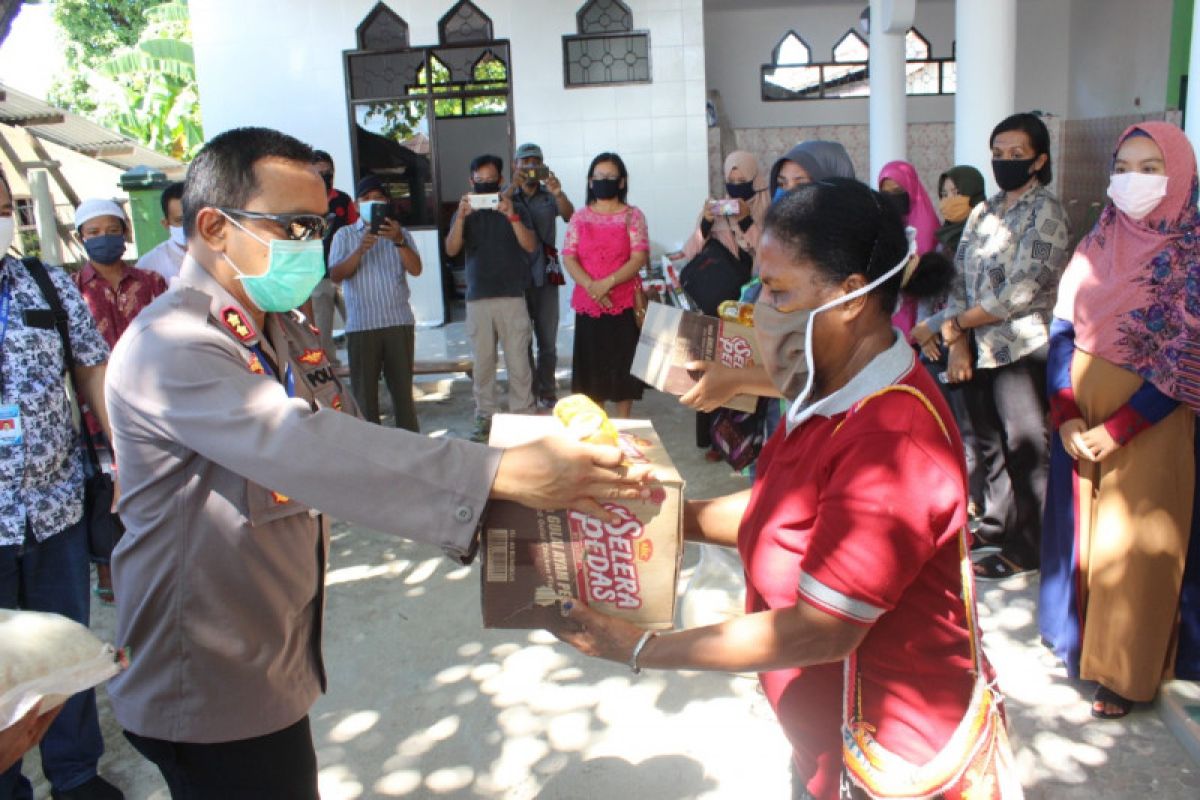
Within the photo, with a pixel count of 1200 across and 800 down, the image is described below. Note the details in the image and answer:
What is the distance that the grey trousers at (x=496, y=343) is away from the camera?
7.35 metres

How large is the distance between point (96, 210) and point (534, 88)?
6.94m

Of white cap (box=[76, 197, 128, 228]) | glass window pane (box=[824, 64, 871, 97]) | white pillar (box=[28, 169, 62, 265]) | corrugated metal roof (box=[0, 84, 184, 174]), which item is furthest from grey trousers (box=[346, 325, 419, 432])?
corrugated metal roof (box=[0, 84, 184, 174])

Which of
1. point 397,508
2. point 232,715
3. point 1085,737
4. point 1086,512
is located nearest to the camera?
point 397,508

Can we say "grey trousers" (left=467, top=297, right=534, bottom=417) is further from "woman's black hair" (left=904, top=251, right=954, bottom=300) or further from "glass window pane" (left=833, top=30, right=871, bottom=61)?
"glass window pane" (left=833, top=30, right=871, bottom=61)

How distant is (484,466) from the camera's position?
5.25ft

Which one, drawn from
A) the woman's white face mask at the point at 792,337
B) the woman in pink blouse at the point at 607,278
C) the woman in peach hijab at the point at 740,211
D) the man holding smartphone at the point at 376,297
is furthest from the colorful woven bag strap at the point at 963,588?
the man holding smartphone at the point at 376,297

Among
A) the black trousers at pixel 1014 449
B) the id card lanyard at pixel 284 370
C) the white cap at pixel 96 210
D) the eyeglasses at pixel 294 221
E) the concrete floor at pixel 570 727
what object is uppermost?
the white cap at pixel 96 210

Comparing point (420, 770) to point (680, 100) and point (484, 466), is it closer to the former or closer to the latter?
point (484, 466)

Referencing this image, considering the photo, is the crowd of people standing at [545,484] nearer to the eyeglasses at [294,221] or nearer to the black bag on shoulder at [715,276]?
the eyeglasses at [294,221]

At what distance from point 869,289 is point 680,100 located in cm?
975

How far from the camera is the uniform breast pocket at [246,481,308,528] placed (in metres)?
1.74

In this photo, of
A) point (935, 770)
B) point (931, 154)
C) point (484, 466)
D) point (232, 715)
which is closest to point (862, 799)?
point (935, 770)

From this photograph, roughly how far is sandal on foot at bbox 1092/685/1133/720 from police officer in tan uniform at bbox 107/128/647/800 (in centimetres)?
256

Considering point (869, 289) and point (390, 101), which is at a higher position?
point (390, 101)
